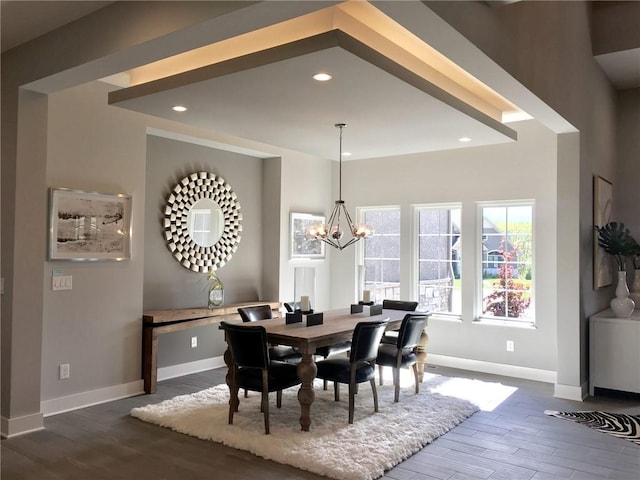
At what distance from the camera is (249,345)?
13.0 ft

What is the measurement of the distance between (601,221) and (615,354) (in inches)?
55.5

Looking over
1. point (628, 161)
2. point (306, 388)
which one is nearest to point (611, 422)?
point (306, 388)

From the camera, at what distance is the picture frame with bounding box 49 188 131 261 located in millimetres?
4430

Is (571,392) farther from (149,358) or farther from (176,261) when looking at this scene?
(176,261)

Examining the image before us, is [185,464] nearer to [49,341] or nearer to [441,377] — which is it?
[49,341]

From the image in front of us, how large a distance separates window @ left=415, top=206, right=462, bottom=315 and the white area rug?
1.48 meters

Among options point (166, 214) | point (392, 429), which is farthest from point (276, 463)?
point (166, 214)

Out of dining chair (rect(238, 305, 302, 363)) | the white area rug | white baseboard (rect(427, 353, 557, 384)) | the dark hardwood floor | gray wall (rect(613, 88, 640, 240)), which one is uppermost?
gray wall (rect(613, 88, 640, 240))

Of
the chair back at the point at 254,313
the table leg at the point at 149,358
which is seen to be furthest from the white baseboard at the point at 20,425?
the chair back at the point at 254,313

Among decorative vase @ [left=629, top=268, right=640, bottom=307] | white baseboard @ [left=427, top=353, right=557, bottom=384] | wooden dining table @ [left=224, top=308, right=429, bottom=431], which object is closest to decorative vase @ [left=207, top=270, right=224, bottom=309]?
wooden dining table @ [left=224, top=308, right=429, bottom=431]

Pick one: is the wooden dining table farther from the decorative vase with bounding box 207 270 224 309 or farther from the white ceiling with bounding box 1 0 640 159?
the white ceiling with bounding box 1 0 640 159

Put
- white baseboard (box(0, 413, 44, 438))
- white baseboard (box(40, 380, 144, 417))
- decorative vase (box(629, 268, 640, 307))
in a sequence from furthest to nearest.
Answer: decorative vase (box(629, 268, 640, 307))
white baseboard (box(40, 380, 144, 417))
white baseboard (box(0, 413, 44, 438))

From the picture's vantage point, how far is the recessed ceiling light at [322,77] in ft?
11.6

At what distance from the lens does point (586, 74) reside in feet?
17.3
